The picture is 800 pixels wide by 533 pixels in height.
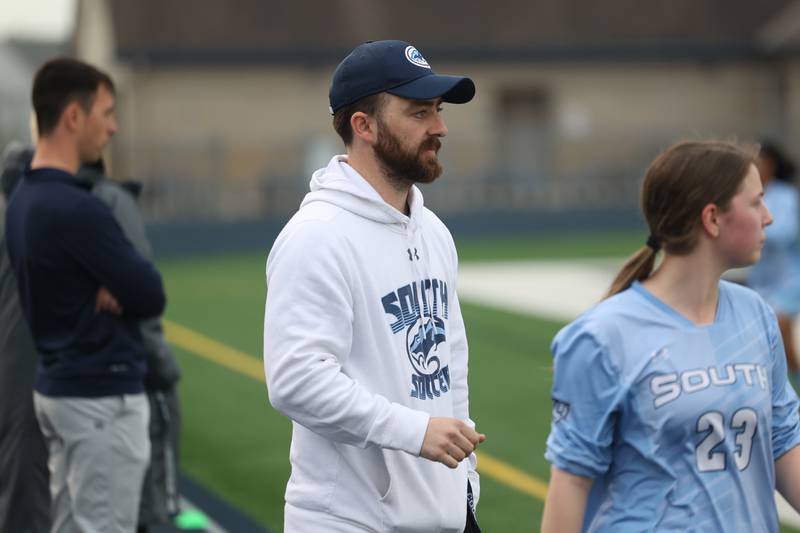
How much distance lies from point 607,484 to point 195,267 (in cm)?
2392

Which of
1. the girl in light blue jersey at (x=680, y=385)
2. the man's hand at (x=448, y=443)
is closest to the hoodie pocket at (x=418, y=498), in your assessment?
the man's hand at (x=448, y=443)

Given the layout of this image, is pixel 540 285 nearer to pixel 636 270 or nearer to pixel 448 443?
pixel 636 270

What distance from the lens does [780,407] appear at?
3.81 metres

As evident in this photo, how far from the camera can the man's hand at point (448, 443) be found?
3.58 metres

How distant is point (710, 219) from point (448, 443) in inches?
34.0

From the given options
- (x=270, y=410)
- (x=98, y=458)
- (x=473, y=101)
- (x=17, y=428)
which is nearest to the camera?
(x=98, y=458)

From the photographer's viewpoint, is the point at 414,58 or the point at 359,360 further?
the point at 414,58

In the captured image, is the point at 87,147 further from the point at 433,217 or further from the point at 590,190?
the point at 590,190

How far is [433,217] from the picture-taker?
13.9 feet

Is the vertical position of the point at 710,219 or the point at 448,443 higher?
the point at 710,219

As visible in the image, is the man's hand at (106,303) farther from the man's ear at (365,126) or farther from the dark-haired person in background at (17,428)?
the man's ear at (365,126)

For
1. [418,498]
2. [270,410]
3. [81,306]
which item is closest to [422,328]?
[418,498]

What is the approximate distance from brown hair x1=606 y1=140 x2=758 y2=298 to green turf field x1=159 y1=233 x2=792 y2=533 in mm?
1095

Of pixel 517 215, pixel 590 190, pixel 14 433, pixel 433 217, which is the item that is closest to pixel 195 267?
pixel 517 215
